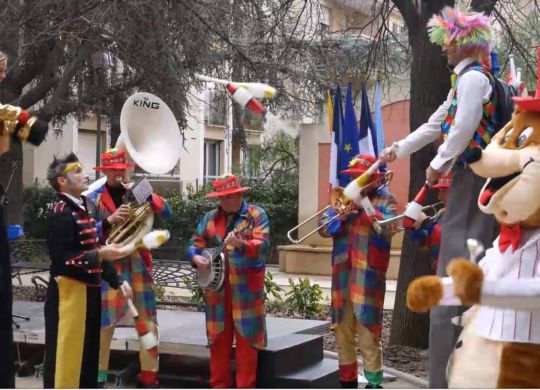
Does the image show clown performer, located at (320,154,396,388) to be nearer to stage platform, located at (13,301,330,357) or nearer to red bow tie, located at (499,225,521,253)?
stage platform, located at (13,301,330,357)

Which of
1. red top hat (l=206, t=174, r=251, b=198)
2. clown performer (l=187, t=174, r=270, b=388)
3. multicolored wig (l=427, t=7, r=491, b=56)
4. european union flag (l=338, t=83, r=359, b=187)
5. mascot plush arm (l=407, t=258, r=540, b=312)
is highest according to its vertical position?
multicolored wig (l=427, t=7, r=491, b=56)

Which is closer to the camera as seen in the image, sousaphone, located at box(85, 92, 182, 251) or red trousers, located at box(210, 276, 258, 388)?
sousaphone, located at box(85, 92, 182, 251)

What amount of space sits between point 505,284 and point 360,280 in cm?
274

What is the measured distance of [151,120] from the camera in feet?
21.6

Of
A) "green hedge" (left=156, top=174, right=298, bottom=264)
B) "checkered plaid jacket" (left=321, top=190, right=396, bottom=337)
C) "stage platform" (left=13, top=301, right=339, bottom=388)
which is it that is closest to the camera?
"checkered plaid jacket" (left=321, top=190, right=396, bottom=337)

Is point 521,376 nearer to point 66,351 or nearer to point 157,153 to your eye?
point 66,351

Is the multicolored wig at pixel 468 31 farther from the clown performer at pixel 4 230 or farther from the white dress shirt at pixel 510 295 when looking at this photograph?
the clown performer at pixel 4 230

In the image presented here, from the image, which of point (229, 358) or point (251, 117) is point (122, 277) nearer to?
point (229, 358)

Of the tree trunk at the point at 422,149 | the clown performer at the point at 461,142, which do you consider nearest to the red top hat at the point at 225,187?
the clown performer at the point at 461,142

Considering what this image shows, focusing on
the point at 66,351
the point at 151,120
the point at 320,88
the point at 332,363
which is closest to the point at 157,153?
the point at 151,120

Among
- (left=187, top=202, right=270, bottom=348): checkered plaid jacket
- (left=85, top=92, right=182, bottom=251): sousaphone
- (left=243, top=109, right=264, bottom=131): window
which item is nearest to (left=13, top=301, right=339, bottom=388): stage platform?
(left=187, top=202, right=270, bottom=348): checkered plaid jacket

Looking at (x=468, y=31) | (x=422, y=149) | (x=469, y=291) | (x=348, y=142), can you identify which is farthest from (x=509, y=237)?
(x=422, y=149)

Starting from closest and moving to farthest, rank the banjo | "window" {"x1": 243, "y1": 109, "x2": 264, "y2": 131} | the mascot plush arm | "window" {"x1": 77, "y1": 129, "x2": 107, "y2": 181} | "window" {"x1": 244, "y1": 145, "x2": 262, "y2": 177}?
the mascot plush arm → the banjo → "window" {"x1": 243, "y1": 109, "x2": 264, "y2": 131} → "window" {"x1": 244, "y1": 145, "x2": 262, "y2": 177} → "window" {"x1": 77, "y1": 129, "x2": 107, "y2": 181}

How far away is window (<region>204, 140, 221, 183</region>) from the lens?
31.1 m
